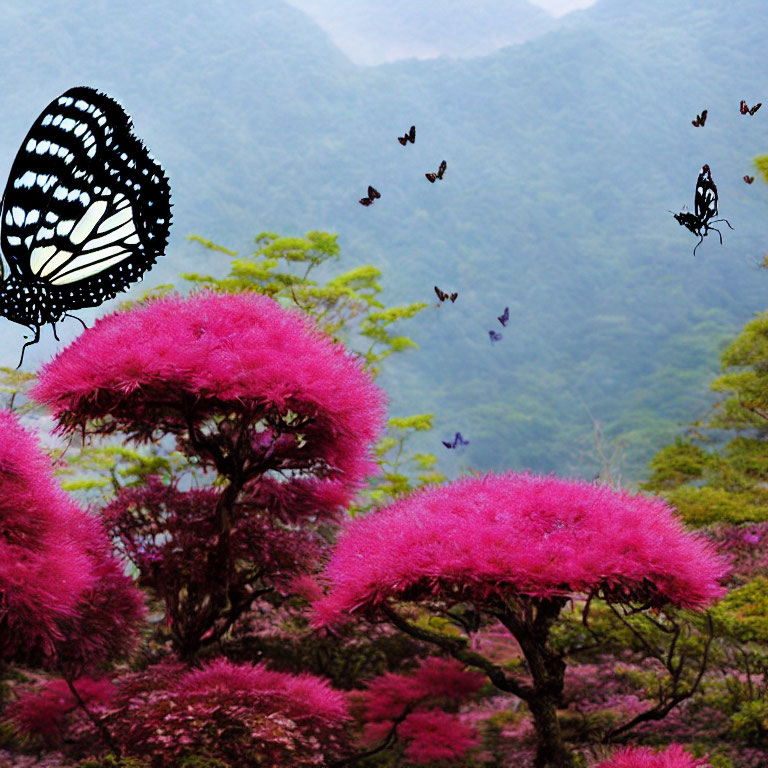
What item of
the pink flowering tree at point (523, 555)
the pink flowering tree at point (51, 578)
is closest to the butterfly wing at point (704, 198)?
the pink flowering tree at point (523, 555)

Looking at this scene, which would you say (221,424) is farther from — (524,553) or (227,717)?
(524,553)

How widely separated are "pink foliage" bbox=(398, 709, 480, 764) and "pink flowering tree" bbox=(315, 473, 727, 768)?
0.56 meters

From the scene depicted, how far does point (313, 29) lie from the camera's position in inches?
775

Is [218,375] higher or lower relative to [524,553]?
higher

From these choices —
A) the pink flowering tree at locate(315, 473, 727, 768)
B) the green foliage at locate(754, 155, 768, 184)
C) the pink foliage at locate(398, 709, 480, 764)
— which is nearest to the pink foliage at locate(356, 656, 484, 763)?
the pink foliage at locate(398, 709, 480, 764)

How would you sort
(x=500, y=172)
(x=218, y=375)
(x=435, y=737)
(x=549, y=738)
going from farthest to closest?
1. (x=500, y=172)
2. (x=435, y=737)
3. (x=549, y=738)
4. (x=218, y=375)

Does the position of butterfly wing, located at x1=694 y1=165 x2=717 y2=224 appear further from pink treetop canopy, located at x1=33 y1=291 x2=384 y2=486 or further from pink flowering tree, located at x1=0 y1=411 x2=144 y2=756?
pink flowering tree, located at x1=0 y1=411 x2=144 y2=756

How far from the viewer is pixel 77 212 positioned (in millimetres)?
2166

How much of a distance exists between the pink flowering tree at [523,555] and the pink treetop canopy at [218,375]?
322 mm

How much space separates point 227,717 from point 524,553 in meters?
0.97

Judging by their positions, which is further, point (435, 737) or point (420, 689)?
point (420, 689)

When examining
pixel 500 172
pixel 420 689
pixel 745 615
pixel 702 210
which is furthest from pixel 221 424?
pixel 500 172

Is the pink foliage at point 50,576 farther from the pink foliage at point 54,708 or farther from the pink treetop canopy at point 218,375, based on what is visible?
the pink foliage at point 54,708

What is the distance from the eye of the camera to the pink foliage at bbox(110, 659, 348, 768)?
82.7 inches
